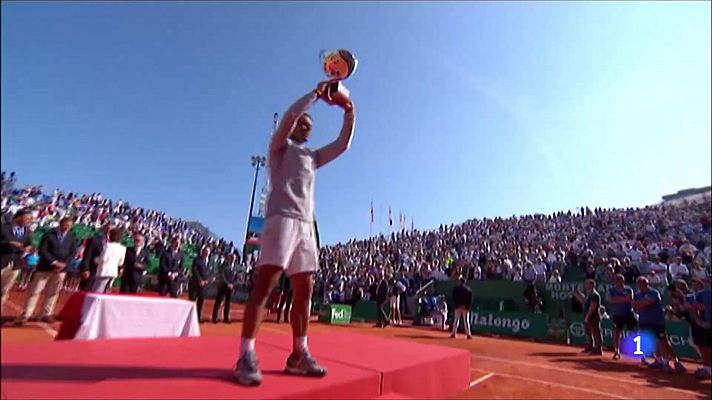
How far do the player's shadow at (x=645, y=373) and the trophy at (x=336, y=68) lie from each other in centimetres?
615

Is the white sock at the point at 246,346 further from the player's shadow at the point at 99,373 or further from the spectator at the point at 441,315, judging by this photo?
the spectator at the point at 441,315

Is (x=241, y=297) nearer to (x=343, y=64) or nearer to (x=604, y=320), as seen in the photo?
(x=604, y=320)

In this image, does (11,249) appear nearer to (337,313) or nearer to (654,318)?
(654,318)

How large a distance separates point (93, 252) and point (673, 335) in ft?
44.5

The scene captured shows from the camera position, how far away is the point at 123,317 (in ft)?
16.6

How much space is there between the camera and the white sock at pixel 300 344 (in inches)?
109

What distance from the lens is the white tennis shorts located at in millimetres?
2549

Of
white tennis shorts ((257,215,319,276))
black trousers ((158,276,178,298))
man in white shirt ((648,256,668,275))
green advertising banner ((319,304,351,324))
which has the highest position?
man in white shirt ((648,256,668,275))

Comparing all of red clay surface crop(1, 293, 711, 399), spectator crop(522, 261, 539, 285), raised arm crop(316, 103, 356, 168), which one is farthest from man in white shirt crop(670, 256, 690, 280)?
raised arm crop(316, 103, 356, 168)

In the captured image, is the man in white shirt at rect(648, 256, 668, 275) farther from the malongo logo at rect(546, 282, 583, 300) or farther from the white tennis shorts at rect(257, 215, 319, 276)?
the white tennis shorts at rect(257, 215, 319, 276)

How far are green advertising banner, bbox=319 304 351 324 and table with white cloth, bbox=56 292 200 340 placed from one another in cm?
919

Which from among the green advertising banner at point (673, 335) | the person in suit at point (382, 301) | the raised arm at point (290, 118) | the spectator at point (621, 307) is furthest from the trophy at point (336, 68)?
the person in suit at point (382, 301)

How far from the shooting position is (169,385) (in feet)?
7.00

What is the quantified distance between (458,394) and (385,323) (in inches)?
421
